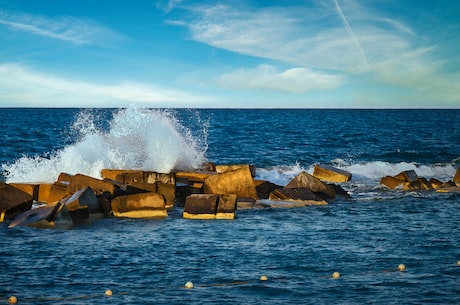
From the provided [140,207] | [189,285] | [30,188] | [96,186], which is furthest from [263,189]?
[189,285]

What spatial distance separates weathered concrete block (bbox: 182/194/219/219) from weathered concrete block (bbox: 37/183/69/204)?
4.20 meters

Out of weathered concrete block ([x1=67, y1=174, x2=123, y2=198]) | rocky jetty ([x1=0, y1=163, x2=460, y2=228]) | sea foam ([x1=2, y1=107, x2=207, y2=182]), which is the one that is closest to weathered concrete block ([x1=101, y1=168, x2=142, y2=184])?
rocky jetty ([x1=0, y1=163, x2=460, y2=228])

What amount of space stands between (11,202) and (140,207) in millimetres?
3571

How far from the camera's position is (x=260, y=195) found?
20.3 metres

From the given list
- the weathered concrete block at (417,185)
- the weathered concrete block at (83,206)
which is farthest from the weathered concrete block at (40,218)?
the weathered concrete block at (417,185)

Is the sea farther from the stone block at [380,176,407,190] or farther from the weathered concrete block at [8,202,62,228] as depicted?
the stone block at [380,176,407,190]

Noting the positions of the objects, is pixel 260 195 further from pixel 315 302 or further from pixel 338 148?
pixel 338 148

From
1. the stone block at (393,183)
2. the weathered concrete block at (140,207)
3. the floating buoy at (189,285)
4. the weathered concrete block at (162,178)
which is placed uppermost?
the weathered concrete block at (162,178)

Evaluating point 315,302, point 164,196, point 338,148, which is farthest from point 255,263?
point 338,148

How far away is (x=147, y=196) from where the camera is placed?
16.5m

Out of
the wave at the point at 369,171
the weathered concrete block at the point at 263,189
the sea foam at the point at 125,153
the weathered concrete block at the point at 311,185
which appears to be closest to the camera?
the weathered concrete block at the point at 263,189

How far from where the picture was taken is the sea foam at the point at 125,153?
23.8 m

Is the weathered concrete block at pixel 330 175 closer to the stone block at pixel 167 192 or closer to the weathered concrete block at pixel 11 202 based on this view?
the stone block at pixel 167 192

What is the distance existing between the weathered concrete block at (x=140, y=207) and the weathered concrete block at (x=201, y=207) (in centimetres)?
73
